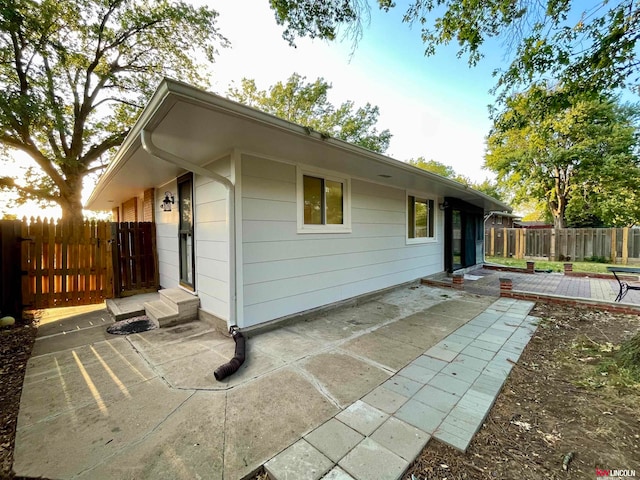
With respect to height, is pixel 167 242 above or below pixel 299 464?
above

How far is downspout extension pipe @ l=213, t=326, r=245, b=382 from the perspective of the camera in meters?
2.46

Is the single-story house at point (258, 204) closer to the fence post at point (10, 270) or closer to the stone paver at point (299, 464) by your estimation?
the fence post at point (10, 270)

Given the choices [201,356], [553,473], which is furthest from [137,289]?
[553,473]

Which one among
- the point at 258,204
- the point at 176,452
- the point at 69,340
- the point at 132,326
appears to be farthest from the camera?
the point at 132,326

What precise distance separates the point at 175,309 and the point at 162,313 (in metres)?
0.18

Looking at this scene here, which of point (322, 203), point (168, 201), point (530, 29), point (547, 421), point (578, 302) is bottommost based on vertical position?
point (547, 421)

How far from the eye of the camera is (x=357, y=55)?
385 cm

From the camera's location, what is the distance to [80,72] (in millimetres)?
9805

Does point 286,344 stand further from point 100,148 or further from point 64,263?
point 100,148

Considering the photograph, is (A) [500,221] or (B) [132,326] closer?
(B) [132,326]

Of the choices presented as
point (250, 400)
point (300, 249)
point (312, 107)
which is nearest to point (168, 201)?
point (300, 249)

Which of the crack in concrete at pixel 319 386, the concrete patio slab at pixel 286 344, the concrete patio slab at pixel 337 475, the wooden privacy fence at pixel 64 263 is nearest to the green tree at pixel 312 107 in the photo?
the wooden privacy fence at pixel 64 263

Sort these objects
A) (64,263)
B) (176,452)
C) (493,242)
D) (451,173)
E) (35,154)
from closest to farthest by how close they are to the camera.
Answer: (176,452), (64,263), (35,154), (493,242), (451,173)

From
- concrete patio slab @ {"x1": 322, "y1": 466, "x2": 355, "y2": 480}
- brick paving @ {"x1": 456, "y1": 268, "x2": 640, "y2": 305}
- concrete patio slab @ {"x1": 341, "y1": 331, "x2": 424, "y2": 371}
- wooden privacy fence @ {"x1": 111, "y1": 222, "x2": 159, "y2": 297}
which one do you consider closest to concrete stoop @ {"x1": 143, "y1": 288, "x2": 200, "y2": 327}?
wooden privacy fence @ {"x1": 111, "y1": 222, "x2": 159, "y2": 297}
